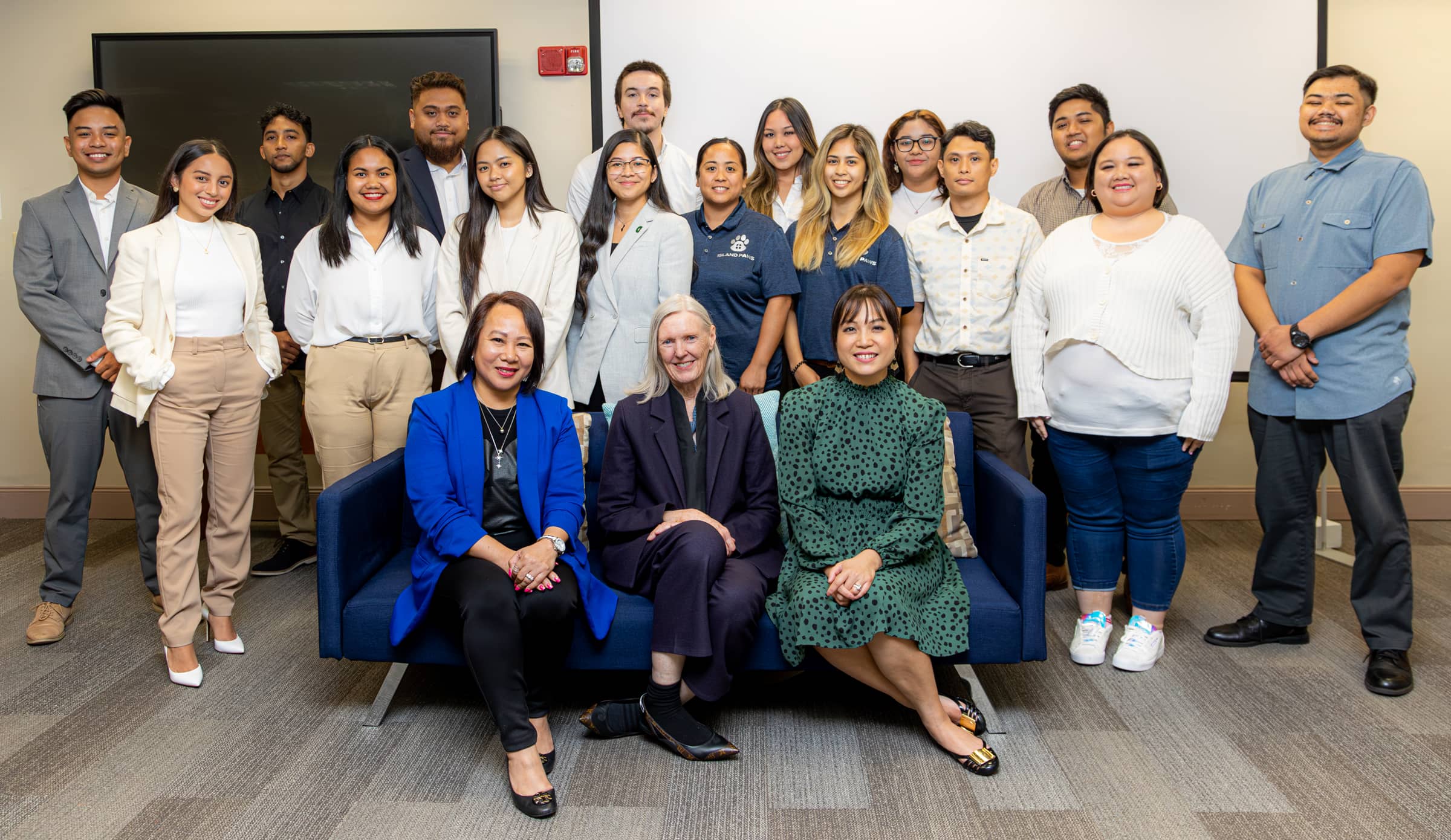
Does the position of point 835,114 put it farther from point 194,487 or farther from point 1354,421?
point 194,487

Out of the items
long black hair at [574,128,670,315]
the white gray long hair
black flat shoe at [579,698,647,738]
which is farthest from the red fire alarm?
black flat shoe at [579,698,647,738]

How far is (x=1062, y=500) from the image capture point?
145 inches

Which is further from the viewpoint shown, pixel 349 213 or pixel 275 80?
pixel 275 80

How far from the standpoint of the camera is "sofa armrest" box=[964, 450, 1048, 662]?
2385 mm

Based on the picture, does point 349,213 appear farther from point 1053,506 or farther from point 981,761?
point 1053,506

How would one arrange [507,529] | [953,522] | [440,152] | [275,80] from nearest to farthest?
[507,529], [953,522], [440,152], [275,80]

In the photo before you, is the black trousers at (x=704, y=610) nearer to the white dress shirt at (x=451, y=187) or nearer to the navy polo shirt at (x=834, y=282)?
the navy polo shirt at (x=834, y=282)

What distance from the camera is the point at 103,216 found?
321 cm

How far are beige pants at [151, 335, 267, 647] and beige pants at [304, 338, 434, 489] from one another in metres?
0.18

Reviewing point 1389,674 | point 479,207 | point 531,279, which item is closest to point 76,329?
point 479,207

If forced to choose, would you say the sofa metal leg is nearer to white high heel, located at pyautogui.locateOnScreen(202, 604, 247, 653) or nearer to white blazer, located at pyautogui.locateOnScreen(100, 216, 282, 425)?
white high heel, located at pyautogui.locateOnScreen(202, 604, 247, 653)

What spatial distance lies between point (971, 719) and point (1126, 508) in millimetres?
901

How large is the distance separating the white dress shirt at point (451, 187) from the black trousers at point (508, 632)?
6.31ft

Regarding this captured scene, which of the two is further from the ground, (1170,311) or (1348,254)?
(1348,254)
